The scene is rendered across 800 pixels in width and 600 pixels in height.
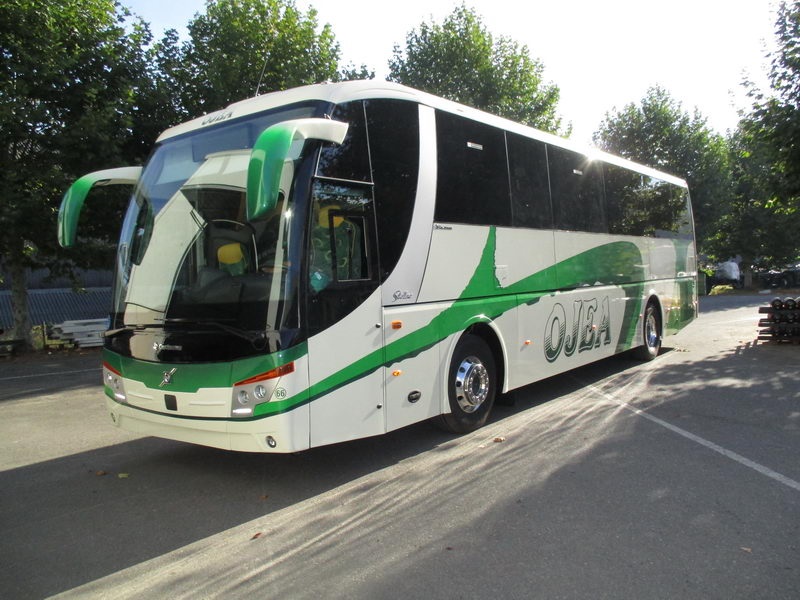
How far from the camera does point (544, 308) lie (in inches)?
293

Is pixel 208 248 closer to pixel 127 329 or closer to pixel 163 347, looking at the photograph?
pixel 163 347

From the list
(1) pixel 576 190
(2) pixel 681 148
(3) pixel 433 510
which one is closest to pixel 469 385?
(3) pixel 433 510

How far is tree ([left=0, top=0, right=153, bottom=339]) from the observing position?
13.1m

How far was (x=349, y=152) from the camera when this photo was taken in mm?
4887

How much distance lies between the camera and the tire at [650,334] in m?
10.7

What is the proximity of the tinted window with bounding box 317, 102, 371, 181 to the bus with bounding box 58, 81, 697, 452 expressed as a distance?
0.01 m

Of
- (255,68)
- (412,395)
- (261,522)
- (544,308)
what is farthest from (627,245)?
(255,68)

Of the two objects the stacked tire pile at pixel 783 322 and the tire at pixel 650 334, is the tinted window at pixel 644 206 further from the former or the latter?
the stacked tire pile at pixel 783 322

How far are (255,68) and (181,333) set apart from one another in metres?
18.2

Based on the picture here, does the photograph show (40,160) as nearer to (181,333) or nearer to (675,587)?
(181,333)

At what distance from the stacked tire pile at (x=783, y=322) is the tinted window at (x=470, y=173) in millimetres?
9413

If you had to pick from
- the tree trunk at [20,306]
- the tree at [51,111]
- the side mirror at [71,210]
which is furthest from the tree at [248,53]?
the side mirror at [71,210]

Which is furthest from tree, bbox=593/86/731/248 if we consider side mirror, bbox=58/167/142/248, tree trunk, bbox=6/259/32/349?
side mirror, bbox=58/167/142/248

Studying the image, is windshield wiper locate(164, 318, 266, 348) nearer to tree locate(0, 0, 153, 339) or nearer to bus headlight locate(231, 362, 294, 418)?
bus headlight locate(231, 362, 294, 418)
